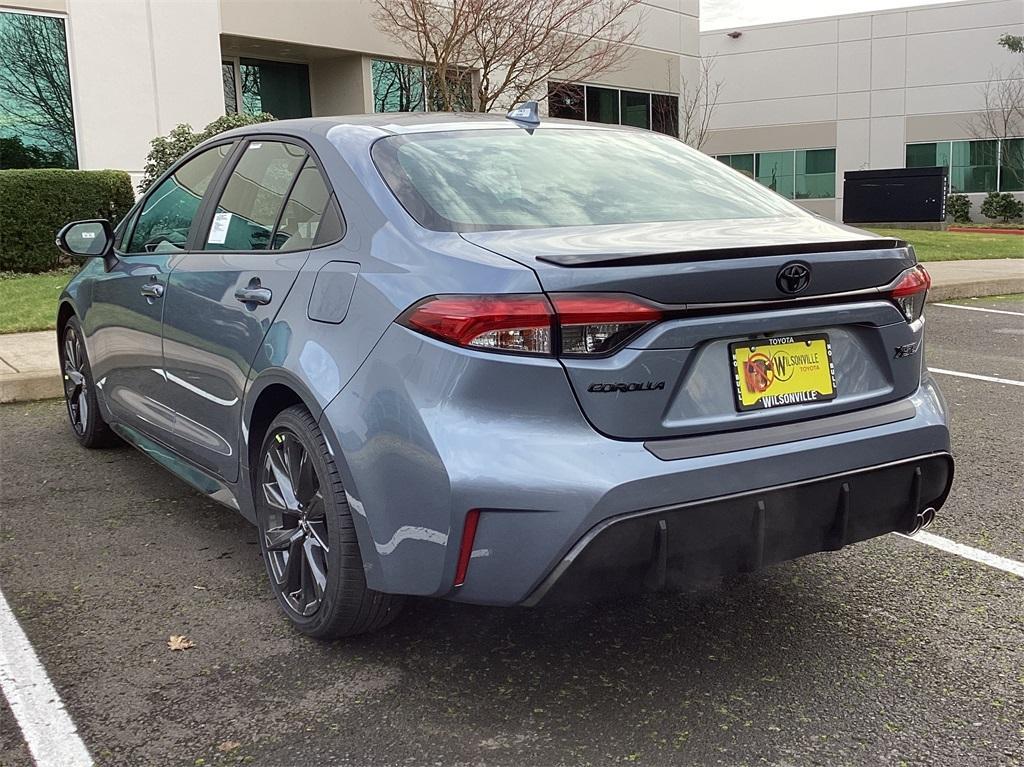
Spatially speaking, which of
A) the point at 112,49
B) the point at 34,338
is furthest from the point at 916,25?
the point at 34,338

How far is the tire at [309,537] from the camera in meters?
2.86

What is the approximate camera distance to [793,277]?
8.76 ft

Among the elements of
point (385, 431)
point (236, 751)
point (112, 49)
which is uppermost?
point (112, 49)

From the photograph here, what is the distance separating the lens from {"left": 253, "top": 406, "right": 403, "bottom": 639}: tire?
2855 mm

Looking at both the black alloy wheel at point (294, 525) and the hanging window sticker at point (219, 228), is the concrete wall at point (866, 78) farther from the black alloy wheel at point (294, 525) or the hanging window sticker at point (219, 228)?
the black alloy wheel at point (294, 525)

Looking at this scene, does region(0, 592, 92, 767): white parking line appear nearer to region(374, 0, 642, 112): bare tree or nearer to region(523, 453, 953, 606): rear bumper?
region(523, 453, 953, 606): rear bumper

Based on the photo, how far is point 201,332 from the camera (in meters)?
3.62

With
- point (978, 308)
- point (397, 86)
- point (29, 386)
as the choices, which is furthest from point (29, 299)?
point (397, 86)

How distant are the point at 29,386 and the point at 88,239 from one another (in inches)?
99.1

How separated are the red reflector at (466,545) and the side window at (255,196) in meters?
1.39

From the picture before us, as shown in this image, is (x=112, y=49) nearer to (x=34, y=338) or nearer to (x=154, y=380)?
(x=34, y=338)

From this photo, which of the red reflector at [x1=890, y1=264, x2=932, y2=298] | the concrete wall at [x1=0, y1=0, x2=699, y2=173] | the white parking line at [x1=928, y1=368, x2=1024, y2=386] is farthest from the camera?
the concrete wall at [x1=0, y1=0, x2=699, y2=173]

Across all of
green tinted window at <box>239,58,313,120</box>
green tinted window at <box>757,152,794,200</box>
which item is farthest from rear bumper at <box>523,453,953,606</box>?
green tinted window at <box>757,152,794,200</box>

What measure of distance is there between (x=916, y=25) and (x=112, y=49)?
94.6ft
